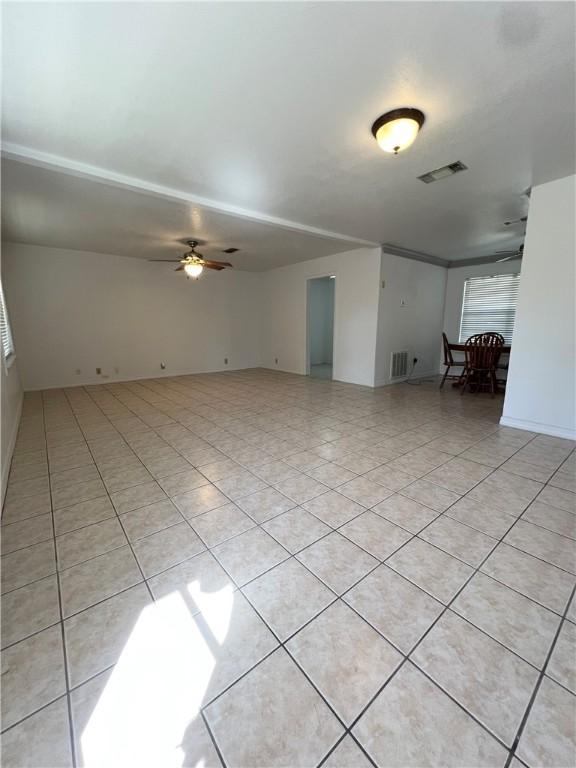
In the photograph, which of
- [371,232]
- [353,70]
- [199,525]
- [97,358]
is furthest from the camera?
[97,358]

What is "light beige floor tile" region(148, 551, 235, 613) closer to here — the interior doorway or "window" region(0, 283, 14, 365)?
"window" region(0, 283, 14, 365)

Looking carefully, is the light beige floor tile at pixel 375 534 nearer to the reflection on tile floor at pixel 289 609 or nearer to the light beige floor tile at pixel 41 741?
the reflection on tile floor at pixel 289 609

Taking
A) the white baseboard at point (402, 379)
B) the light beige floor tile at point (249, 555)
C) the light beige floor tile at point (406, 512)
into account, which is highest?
the white baseboard at point (402, 379)

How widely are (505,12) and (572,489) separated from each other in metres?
2.73

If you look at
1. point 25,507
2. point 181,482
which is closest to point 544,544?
point 181,482

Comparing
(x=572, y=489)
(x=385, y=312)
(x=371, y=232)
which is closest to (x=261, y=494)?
(x=572, y=489)

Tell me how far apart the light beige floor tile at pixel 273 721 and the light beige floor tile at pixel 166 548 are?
0.68 meters

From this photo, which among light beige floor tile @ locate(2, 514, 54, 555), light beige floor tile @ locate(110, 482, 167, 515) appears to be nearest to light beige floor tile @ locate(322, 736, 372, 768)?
light beige floor tile @ locate(110, 482, 167, 515)

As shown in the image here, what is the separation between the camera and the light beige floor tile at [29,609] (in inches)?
46.8

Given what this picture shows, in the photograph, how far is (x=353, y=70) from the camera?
1556 millimetres

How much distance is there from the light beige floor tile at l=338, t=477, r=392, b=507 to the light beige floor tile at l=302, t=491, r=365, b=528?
0.05 m

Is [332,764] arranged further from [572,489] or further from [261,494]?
[572,489]

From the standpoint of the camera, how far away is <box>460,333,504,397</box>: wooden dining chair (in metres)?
4.75

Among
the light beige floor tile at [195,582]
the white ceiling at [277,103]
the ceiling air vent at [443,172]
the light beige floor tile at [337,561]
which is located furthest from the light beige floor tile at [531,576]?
the ceiling air vent at [443,172]
